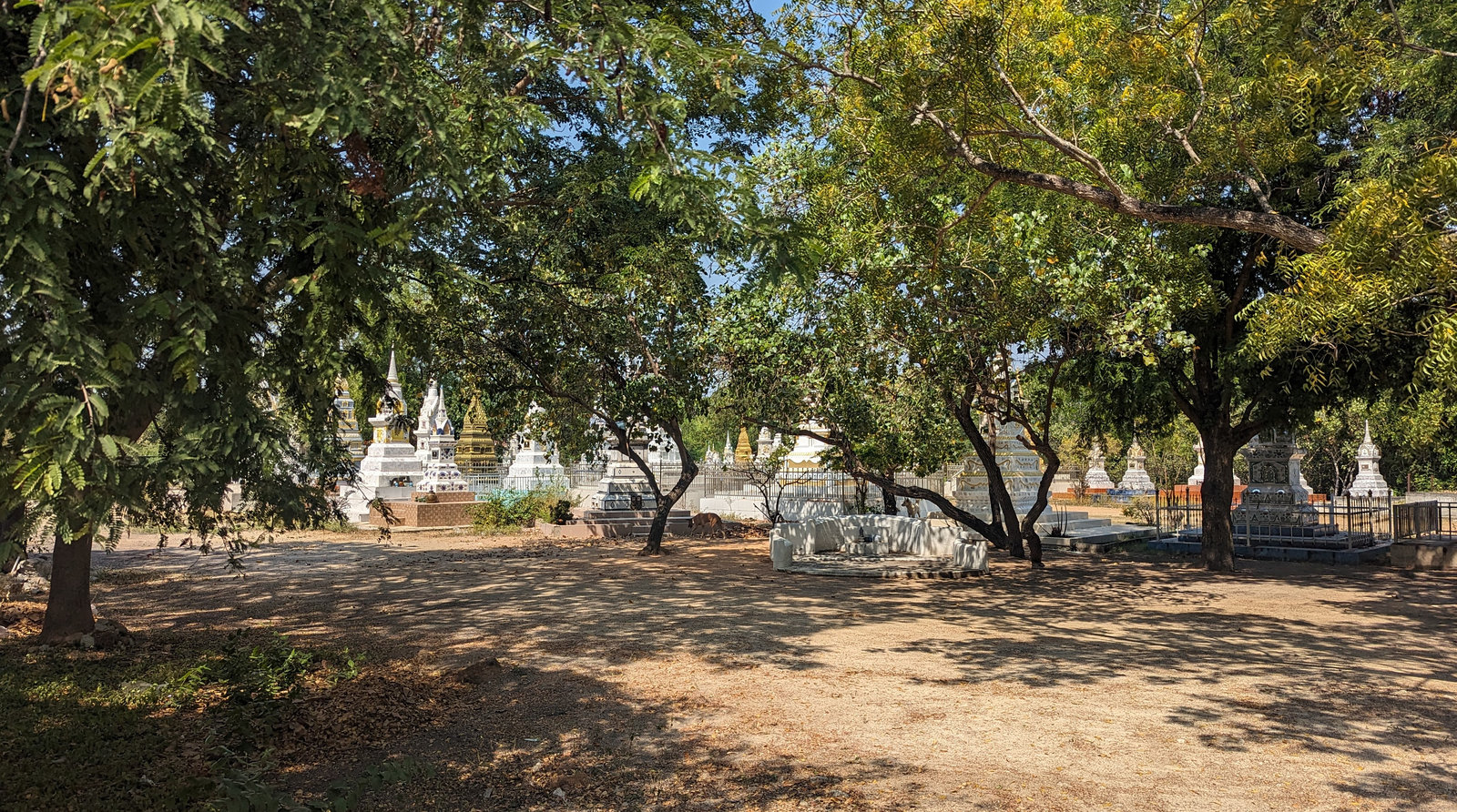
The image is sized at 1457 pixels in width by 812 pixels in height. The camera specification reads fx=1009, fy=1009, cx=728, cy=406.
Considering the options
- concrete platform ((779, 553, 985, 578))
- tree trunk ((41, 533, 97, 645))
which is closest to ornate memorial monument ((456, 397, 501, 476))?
concrete platform ((779, 553, 985, 578))

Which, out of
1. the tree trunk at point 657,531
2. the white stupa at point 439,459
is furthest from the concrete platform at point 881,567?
the white stupa at point 439,459

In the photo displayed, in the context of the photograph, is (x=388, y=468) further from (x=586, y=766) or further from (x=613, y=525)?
(x=586, y=766)

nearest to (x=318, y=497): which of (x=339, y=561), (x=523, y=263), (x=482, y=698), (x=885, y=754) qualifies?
(x=482, y=698)

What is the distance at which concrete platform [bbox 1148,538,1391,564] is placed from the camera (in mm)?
17312

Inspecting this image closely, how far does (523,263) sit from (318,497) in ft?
12.6

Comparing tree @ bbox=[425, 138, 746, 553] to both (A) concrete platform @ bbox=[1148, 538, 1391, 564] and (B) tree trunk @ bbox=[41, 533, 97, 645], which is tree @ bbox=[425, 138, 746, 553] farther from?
(A) concrete platform @ bbox=[1148, 538, 1391, 564]

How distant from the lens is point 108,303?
3.46m

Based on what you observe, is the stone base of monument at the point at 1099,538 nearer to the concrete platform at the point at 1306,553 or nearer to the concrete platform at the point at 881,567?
the concrete platform at the point at 1306,553

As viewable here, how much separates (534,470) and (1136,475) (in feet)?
85.4

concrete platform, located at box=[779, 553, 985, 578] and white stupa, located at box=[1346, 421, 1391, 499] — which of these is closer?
concrete platform, located at box=[779, 553, 985, 578]

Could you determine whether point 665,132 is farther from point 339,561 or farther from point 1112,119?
point 339,561

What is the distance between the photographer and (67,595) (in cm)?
862

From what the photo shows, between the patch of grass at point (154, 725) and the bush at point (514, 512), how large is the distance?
14.9 meters

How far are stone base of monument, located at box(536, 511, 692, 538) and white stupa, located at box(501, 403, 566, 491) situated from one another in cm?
548
